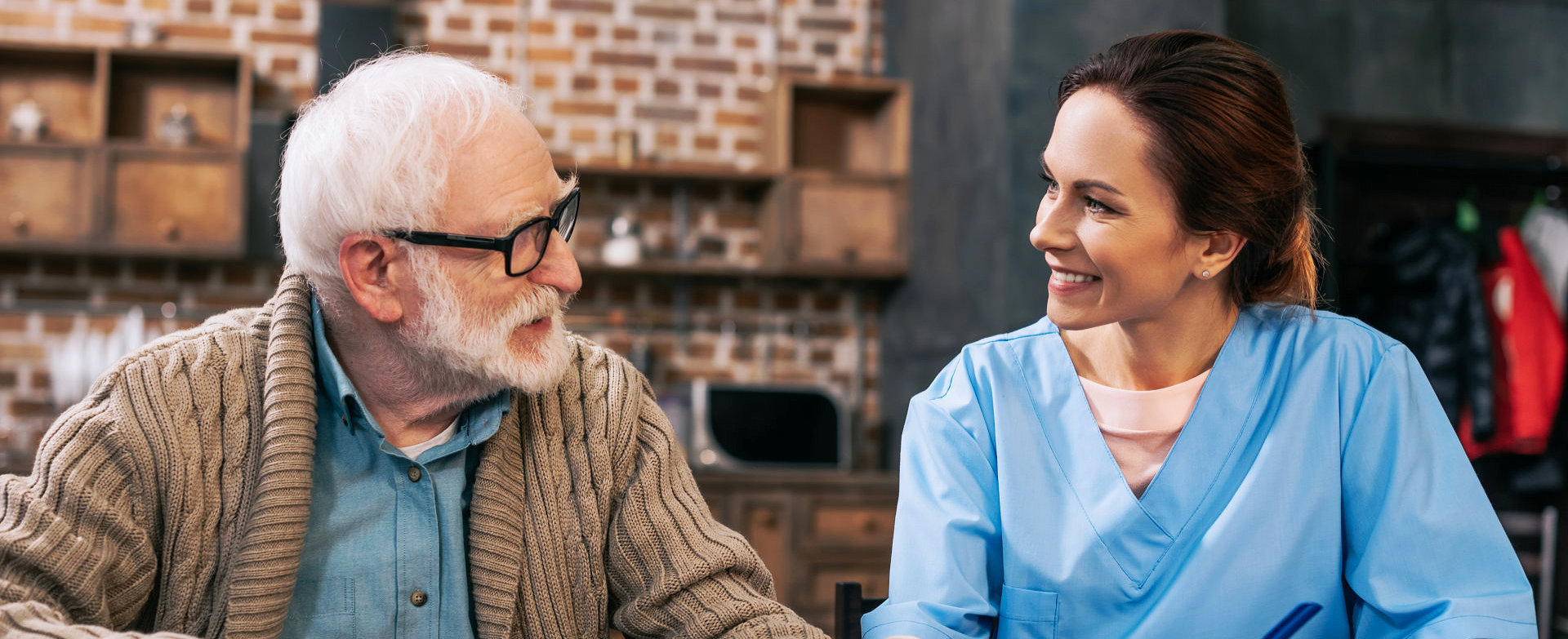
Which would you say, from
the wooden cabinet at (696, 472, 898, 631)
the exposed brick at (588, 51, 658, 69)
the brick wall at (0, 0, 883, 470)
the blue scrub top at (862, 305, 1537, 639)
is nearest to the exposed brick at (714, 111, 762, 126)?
the brick wall at (0, 0, 883, 470)

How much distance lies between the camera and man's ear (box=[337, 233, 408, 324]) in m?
1.33

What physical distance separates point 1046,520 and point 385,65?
91cm

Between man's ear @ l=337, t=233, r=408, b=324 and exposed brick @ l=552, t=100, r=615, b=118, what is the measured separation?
3197 mm

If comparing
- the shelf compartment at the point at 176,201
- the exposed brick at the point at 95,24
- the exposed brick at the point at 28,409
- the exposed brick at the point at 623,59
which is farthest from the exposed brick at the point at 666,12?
the exposed brick at the point at 28,409

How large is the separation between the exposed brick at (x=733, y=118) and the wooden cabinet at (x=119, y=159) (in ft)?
5.30

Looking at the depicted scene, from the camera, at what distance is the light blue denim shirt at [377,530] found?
1.30 metres

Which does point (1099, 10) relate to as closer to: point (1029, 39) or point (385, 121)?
point (1029, 39)

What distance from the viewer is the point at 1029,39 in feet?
11.4

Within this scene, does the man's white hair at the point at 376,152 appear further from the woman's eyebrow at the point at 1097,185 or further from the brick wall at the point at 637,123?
the brick wall at the point at 637,123

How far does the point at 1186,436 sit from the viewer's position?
4.50 feet

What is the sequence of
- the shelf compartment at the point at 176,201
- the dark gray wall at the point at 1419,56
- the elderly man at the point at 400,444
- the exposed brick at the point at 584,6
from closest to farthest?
the elderly man at the point at 400,444, the shelf compartment at the point at 176,201, the dark gray wall at the point at 1419,56, the exposed brick at the point at 584,6

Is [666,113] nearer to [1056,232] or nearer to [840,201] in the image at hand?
[840,201]

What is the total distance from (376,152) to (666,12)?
3.40 metres

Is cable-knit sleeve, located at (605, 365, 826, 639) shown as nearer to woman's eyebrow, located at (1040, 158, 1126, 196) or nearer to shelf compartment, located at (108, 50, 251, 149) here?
woman's eyebrow, located at (1040, 158, 1126, 196)
